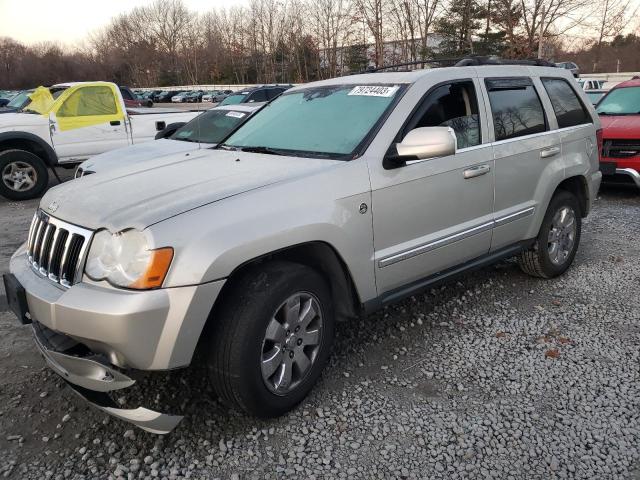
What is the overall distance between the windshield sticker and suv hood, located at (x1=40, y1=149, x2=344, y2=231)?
0.70 metres

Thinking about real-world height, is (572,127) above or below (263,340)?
above

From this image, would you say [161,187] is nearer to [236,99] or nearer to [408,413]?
[408,413]

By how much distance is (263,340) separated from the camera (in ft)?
8.20

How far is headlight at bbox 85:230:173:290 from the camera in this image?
86.9 inches

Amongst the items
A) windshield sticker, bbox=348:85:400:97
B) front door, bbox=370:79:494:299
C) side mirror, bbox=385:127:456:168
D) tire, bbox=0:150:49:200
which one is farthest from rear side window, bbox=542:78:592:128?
tire, bbox=0:150:49:200

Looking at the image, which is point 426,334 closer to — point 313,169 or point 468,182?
point 468,182

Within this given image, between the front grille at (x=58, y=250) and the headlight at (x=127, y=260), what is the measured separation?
3.1 inches

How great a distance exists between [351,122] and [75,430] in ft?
7.62

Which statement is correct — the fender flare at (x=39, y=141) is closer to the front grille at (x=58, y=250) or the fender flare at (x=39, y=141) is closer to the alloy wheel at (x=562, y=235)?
the front grille at (x=58, y=250)

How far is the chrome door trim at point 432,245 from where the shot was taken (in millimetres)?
3064

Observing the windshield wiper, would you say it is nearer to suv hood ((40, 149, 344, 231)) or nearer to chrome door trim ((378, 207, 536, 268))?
suv hood ((40, 149, 344, 231))

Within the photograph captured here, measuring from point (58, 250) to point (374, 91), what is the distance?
211 cm

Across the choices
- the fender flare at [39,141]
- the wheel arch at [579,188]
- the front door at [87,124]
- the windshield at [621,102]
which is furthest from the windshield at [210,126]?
the windshield at [621,102]

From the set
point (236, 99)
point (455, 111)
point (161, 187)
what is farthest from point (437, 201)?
point (236, 99)
